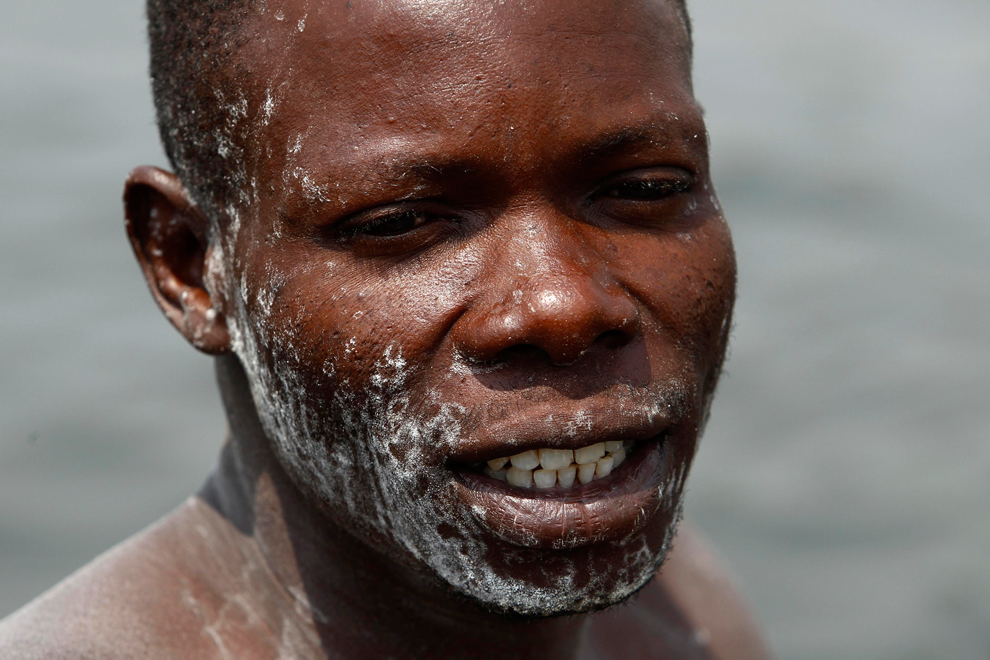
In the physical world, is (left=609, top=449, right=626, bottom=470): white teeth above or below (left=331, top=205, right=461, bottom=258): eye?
below

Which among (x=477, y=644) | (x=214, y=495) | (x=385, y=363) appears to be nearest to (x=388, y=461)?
(x=385, y=363)

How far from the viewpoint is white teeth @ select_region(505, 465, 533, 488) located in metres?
2.67

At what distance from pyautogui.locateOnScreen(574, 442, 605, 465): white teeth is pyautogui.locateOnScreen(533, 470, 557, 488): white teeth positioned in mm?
56

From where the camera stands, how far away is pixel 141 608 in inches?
122

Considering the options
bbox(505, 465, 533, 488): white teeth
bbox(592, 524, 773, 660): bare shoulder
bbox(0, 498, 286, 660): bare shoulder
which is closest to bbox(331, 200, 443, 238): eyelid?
bbox(505, 465, 533, 488): white teeth

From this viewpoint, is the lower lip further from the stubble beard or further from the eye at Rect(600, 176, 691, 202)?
the eye at Rect(600, 176, 691, 202)

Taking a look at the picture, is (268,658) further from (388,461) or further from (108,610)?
(388,461)

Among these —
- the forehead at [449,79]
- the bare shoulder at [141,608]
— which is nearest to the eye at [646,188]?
the forehead at [449,79]

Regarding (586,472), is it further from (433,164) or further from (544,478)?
(433,164)

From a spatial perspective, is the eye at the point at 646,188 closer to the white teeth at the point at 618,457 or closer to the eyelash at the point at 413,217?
the eyelash at the point at 413,217

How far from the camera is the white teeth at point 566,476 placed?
8.75 ft

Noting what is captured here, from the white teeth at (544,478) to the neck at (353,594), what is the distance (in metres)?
0.54

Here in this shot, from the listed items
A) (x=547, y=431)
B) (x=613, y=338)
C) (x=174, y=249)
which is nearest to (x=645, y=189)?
(x=613, y=338)

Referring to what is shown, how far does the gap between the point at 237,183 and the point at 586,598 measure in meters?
1.21
